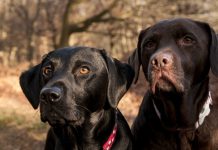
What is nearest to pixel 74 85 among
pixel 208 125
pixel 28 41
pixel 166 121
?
pixel 166 121

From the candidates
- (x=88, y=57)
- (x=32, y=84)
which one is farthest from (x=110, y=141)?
(x=32, y=84)

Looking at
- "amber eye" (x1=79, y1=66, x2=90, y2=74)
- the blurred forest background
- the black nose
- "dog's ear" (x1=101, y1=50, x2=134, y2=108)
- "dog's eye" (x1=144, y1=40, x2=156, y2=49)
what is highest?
the black nose

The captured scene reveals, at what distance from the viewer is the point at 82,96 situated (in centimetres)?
464

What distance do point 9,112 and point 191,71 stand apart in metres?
6.79

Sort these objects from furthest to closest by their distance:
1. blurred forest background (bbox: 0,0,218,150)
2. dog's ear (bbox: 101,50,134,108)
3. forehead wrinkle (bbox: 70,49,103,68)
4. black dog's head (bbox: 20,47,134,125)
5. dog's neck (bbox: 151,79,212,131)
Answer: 1. blurred forest background (bbox: 0,0,218,150)
2. dog's neck (bbox: 151,79,212,131)
3. dog's ear (bbox: 101,50,134,108)
4. forehead wrinkle (bbox: 70,49,103,68)
5. black dog's head (bbox: 20,47,134,125)

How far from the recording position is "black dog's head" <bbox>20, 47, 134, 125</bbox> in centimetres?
447

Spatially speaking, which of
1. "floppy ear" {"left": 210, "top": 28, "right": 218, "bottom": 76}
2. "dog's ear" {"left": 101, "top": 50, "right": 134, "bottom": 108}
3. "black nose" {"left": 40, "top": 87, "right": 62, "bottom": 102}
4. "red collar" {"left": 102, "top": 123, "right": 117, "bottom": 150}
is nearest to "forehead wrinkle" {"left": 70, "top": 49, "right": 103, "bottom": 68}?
"dog's ear" {"left": 101, "top": 50, "right": 134, "bottom": 108}

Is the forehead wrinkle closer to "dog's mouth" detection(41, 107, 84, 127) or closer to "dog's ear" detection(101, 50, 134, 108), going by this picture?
"dog's ear" detection(101, 50, 134, 108)

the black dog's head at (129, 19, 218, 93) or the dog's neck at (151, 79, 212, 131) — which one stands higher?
the black dog's head at (129, 19, 218, 93)

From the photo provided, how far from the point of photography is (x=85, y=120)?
486cm

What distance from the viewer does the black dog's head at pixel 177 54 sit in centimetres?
464

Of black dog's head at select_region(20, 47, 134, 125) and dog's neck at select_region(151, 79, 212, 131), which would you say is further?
dog's neck at select_region(151, 79, 212, 131)

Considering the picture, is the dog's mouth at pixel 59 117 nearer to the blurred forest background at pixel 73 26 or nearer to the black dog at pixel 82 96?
the black dog at pixel 82 96

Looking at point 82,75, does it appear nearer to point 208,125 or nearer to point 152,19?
point 208,125
